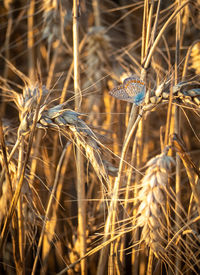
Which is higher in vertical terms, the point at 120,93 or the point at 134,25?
the point at 134,25

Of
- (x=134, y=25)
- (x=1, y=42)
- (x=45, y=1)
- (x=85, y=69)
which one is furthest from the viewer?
(x=134, y=25)

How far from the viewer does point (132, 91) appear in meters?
0.69

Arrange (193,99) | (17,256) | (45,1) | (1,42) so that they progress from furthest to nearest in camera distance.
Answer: (1,42) < (45,1) < (17,256) < (193,99)

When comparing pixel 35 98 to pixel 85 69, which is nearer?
pixel 35 98

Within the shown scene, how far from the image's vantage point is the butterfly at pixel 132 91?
68 cm

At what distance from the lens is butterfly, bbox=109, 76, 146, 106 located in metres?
0.68

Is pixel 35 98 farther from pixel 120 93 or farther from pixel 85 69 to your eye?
pixel 85 69

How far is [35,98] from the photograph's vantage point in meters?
0.72

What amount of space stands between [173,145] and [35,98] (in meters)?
0.36

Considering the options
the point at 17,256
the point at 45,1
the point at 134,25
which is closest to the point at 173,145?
the point at 17,256

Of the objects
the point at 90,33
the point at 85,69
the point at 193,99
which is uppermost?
the point at 90,33

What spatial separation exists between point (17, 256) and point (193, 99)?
599 mm

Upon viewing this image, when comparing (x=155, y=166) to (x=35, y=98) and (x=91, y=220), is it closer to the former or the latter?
(x=35, y=98)

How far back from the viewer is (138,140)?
0.92 metres
